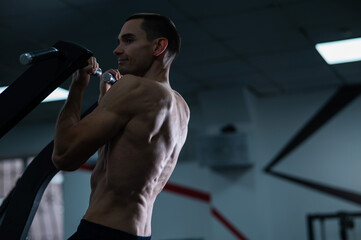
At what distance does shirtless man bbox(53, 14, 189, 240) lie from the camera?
1445mm

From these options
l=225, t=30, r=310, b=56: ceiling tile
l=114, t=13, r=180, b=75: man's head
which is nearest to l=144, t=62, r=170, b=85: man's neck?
l=114, t=13, r=180, b=75: man's head

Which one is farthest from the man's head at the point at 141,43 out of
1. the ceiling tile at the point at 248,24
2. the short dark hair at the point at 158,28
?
the ceiling tile at the point at 248,24

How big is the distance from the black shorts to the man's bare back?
1 cm

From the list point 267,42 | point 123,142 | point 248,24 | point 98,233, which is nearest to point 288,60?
point 267,42

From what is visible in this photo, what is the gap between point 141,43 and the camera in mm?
1650

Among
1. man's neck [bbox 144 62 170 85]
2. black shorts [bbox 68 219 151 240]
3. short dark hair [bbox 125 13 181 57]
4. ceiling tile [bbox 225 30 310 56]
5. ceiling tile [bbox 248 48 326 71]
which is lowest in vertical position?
black shorts [bbox 68 219 151 240]

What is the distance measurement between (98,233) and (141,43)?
584mm

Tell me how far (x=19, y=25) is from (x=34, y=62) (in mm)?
3529

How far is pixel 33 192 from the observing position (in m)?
1.74

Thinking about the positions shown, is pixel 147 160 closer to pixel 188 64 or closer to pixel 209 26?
pixel 209 26

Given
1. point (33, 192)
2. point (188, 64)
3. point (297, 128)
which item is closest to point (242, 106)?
point (297, 128)

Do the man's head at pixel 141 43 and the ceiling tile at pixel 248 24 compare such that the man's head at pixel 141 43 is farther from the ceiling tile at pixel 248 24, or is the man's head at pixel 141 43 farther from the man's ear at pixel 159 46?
the ceiling tile at pixel 248 24

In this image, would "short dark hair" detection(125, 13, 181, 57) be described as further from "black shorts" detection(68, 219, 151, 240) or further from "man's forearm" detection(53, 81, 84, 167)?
"black shorts" detection(68, 219, 151, 240)

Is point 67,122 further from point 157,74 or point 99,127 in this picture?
point 157,74
